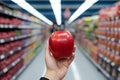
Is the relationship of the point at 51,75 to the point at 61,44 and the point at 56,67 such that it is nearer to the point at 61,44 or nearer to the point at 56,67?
the point at 56,67

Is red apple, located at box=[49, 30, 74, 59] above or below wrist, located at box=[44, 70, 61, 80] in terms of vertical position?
above

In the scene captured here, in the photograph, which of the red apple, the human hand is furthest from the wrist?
the red apple

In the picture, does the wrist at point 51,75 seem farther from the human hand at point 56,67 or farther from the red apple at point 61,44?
the red apple at point 61,44

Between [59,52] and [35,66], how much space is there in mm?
7632

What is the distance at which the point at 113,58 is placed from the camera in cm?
624

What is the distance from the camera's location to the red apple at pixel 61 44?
5.64 feet

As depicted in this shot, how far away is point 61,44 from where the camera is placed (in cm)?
172

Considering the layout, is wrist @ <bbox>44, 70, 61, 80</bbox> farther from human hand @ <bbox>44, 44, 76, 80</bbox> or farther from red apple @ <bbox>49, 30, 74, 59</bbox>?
red apple @ <bbox>49, 30, 74, 59</bbox>

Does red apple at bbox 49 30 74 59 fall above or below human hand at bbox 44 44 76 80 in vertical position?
above

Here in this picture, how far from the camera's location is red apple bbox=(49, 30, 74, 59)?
5.64ft

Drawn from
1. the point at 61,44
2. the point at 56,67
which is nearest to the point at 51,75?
the point at 56,67

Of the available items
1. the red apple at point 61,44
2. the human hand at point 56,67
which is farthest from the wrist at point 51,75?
the red apple at point 61,44

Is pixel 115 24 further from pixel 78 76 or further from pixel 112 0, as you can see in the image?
pixel 112 0

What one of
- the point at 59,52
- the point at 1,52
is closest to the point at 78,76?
the point at 1,52
